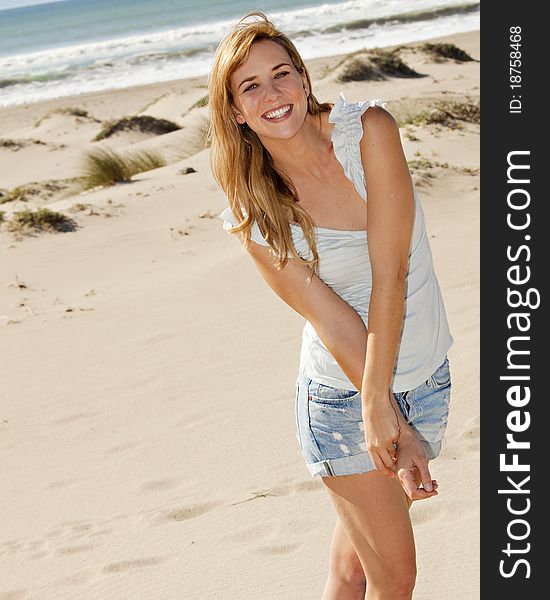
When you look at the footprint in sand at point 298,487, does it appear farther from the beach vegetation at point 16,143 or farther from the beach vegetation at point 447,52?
the beach vegetation at point 447,52

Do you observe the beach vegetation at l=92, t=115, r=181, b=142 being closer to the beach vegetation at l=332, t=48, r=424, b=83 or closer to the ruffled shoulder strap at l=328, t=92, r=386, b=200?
the beach vegetation at l=332, t=48, r=424, b=83

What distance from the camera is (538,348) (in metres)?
3.88

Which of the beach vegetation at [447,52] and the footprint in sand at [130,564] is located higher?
the beach vegetation at [447,52]

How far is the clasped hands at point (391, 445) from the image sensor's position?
229cm

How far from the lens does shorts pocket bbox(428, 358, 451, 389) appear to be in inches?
96.8

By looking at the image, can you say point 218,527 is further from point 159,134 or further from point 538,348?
point 159,134

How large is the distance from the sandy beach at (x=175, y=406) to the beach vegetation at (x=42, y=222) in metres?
0.04

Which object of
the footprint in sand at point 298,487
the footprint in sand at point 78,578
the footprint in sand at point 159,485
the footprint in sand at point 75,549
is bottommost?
the footprint in sand at point 78,578

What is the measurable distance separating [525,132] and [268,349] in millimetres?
2416

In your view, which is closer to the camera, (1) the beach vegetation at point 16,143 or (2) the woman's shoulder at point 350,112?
(2) the woman's shoulder at point 350,112

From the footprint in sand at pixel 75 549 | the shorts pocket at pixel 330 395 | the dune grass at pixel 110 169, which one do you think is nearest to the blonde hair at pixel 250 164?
the shorts pocket at pixel 330 395

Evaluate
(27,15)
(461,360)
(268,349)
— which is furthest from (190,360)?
(27,15)

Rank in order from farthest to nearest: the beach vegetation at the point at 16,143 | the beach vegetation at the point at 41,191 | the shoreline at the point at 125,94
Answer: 1. the shoreline at the point at 125,94
2. the beach vegetation at the point at 16,143
3. the beach vegetation at the point at 41,191

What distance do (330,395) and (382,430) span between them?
207 mm
